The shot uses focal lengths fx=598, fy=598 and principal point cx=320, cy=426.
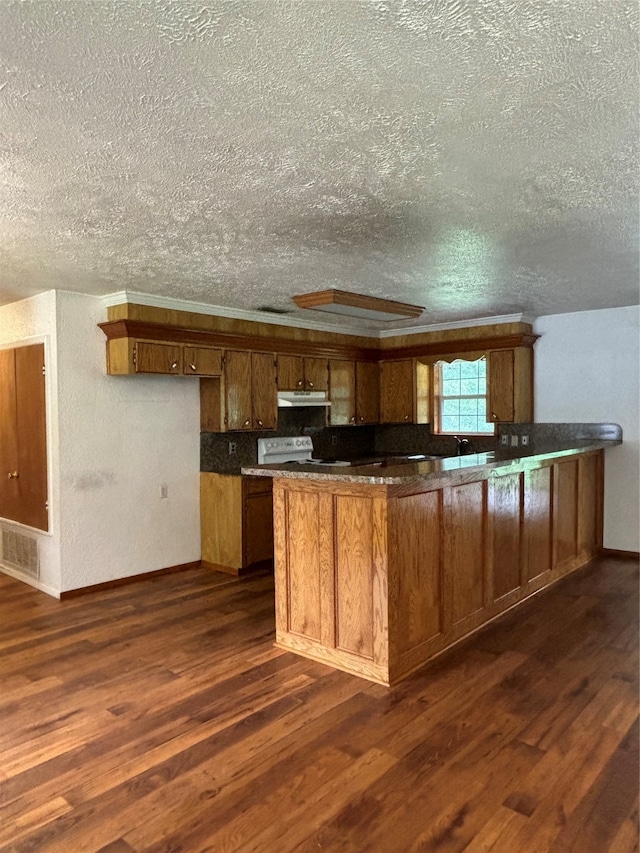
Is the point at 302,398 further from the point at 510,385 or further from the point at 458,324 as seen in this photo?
the point at 510,385

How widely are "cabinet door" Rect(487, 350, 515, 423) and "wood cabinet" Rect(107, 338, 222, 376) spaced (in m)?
2.81

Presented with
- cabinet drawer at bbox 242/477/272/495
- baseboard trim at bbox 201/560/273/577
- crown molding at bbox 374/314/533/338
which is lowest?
baseboard trim at bbox 201/560/273/577

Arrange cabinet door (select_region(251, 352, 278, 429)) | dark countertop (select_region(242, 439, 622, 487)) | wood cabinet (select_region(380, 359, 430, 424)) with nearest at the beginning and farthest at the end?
dark countertop (select_region(242, 439, 622, 487)), cabinet door (select_region(251, 352, 278, 429)), wood cabinet (select_region(380, 359, 430, 424))

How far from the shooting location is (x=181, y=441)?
17.9ft

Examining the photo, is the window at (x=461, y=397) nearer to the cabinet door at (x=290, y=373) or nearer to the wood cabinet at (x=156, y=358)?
the cabinet door at (x=290, y=373)

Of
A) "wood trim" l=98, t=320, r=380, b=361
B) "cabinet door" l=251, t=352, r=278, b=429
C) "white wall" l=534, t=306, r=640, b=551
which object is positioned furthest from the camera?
"cabinet door" l=251, t=352, r=278, b=429

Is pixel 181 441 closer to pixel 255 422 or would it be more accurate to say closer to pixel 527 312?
pixel 255 422

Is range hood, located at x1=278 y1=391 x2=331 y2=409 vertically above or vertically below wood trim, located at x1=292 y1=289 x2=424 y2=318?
below

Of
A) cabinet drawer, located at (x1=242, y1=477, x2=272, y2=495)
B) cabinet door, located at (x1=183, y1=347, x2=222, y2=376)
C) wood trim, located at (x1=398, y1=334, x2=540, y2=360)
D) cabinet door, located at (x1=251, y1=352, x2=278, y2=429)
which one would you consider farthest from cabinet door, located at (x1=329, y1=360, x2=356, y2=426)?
cabinet door, located at (x1=183, y1=347, x2=222, y2=376)

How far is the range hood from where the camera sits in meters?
5.89

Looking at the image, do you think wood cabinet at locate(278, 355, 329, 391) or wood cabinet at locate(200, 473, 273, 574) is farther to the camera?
wood cabinet at locate(278, 355, 329, 391)

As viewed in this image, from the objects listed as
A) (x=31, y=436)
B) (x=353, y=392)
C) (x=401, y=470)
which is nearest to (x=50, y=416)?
(x=31, y=436)

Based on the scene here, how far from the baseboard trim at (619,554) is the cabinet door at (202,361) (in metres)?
3.99

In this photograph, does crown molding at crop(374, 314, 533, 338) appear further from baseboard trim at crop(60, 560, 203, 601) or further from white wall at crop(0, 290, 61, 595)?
white wall at crop(0, 290, 61, 595)
